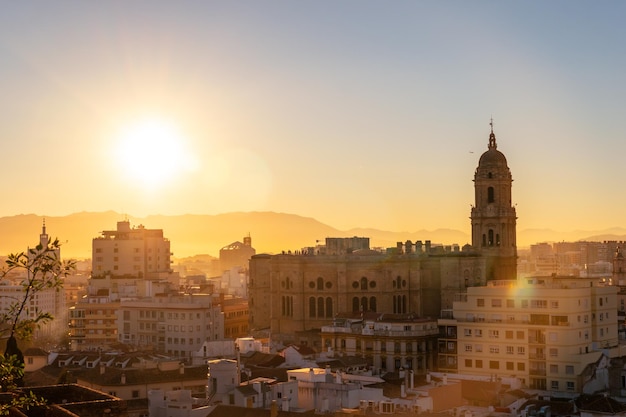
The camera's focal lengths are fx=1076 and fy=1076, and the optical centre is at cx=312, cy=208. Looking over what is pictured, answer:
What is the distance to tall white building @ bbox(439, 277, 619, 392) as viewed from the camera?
225 feet

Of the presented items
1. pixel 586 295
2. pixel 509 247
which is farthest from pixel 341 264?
pixel 586 295

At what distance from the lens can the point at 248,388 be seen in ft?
185

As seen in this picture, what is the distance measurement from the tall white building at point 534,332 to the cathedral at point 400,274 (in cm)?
2364

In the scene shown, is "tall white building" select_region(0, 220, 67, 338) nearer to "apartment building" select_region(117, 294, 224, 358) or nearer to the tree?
"apartment building" select_region(117, 294, 224, 358)

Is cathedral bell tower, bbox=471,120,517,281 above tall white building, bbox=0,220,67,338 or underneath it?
above

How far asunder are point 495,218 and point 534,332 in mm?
34698

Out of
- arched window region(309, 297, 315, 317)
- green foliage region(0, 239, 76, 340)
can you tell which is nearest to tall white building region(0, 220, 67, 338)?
arched window region(309, 297, 315, 317)

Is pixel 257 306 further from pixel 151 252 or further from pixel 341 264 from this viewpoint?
pixel 151 252

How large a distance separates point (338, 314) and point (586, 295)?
27.0 m

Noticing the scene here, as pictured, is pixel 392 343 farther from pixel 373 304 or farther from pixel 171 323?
pixel 171 323

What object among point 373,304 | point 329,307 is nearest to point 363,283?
point 373,304

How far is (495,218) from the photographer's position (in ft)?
341

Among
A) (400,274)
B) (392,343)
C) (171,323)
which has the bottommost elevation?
(392,343)

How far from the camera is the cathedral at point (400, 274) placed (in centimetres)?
10019
